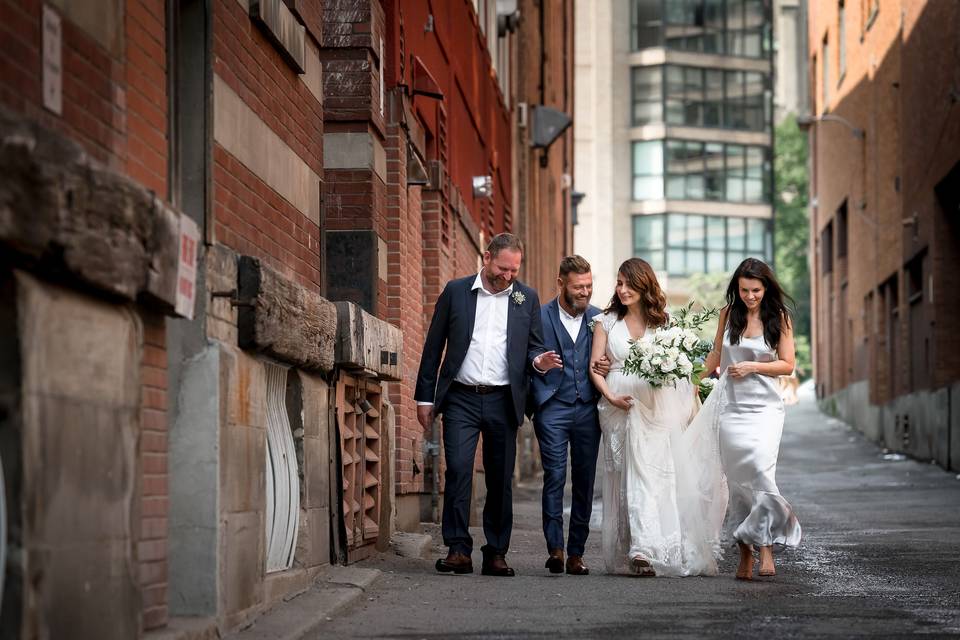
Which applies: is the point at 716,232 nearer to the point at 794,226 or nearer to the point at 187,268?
the point at 794,226

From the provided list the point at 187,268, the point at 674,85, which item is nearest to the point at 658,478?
the point at 187,268

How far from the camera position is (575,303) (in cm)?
1060

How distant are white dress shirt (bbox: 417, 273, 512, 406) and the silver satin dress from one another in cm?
138

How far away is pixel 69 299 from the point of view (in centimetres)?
505

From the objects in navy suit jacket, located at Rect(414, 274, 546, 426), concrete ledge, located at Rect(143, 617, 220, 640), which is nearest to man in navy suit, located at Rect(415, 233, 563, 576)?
navy suit jacket, located at Rect(414, 274, 546, 426)

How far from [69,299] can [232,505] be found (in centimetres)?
215

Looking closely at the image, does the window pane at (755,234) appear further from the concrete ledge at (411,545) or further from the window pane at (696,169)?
the concrete ledge at (411,545)

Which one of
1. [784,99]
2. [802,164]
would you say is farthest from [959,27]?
[784,99]

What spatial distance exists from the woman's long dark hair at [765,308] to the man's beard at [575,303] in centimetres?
93

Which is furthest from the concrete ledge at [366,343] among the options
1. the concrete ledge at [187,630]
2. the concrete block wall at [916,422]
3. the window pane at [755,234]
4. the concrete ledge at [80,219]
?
the window pane at [755,234]

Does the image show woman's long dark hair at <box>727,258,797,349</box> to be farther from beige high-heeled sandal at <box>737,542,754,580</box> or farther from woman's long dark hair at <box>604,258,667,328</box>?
beige high-heeled sandal at <box>737,542,754,580</box>

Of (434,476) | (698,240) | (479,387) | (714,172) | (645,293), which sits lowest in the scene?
(434,476)

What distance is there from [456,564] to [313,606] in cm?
221

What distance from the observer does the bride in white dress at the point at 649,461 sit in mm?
10180
